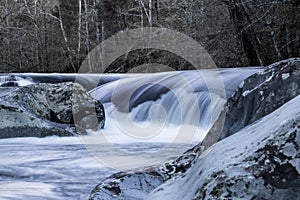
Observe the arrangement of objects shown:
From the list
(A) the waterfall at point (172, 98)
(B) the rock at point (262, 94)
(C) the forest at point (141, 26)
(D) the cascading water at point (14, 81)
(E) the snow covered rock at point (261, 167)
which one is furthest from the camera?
(D) the cascading water at point (14, 81)

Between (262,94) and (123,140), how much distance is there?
3.86 m

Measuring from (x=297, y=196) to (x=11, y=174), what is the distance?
313 cm

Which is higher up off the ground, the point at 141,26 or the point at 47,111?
the point at 141,26

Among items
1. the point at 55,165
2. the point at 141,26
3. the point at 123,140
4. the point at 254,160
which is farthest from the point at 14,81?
the point at 254,160

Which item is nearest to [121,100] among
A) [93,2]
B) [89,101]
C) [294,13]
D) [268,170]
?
[89,101]

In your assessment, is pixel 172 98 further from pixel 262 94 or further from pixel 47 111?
pixel 262 94

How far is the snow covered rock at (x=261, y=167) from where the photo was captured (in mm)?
1290

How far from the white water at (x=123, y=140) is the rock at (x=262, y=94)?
4.55 feet

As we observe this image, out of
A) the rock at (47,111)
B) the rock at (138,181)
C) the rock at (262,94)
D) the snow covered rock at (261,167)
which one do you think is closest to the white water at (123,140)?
the rock at (47,111)

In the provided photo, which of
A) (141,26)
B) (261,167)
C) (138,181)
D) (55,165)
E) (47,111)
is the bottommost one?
(55,165)

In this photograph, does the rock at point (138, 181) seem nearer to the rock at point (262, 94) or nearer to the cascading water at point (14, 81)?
the rock at point (262, 94)

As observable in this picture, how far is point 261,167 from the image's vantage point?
1339 millimetres

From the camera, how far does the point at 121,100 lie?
838 centimetres

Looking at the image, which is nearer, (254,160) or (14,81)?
(254,160)
